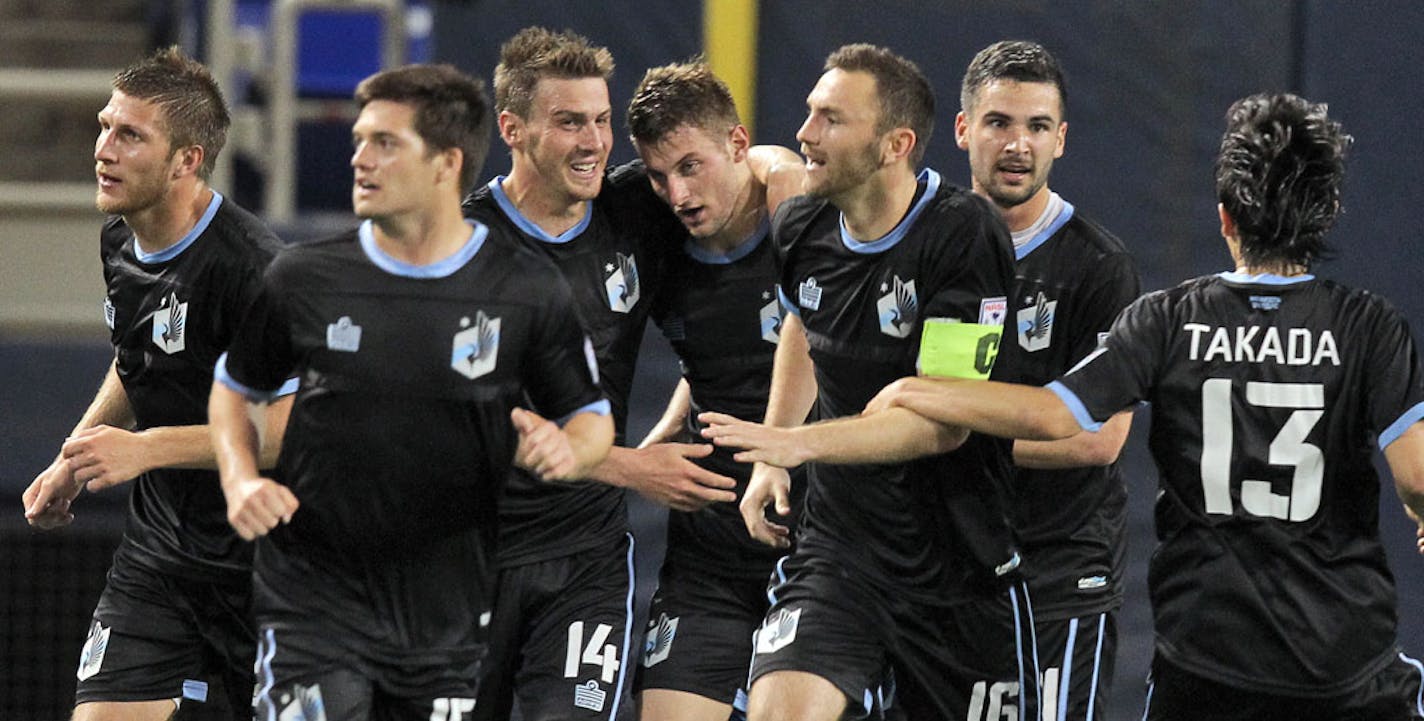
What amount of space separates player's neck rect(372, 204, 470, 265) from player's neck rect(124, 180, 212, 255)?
1.12 metres

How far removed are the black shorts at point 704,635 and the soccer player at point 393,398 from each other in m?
1.31

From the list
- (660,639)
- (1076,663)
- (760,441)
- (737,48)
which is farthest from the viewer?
(737,48)

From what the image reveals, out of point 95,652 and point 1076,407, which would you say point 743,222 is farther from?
point 95,652

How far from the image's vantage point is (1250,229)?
4762mm

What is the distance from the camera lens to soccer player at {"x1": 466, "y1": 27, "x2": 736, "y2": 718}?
216 inches

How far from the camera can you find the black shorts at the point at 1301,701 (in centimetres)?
477

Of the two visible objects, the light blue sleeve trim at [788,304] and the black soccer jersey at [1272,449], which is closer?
the black soccer jersey at [1272,449]

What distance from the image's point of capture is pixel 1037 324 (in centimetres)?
579

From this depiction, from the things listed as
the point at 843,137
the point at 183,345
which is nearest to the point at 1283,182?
the point at 843,137

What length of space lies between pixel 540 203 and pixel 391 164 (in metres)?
1.19

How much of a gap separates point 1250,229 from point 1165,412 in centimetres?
47

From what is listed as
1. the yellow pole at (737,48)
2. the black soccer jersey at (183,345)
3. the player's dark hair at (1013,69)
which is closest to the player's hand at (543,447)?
the black soccer jersey at (183,345)

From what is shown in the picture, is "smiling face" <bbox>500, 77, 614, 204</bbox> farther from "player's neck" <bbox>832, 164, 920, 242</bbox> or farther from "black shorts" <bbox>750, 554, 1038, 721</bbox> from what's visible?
"black shorts" <bbox>750, 554, 1038, 721</bbox>

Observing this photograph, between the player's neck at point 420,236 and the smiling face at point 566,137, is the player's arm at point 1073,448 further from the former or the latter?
the player's neck at point 420,236
